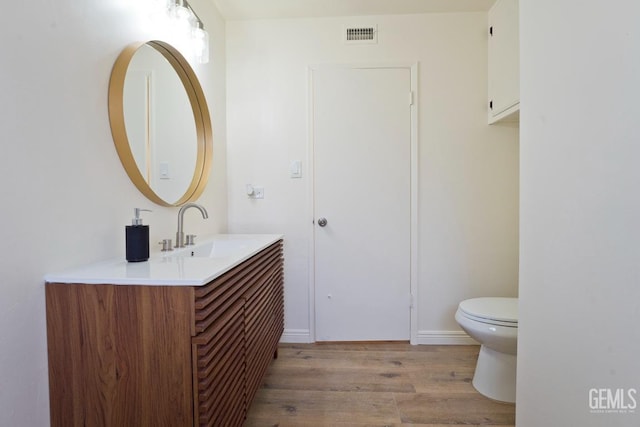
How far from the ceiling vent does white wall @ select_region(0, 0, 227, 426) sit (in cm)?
141

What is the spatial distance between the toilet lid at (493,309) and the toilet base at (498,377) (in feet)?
0.72

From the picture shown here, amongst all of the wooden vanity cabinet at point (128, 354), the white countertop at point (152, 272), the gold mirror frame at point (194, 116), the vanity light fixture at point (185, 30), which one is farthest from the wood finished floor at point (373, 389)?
the vanity light fixture at point (185, 30)

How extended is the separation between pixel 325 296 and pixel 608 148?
5.85 ft

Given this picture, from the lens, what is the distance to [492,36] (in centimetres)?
198

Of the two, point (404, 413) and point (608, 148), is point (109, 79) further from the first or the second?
point (404, 413)

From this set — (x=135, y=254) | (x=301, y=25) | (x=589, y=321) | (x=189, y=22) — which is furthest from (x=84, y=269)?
(x=301, y=25)

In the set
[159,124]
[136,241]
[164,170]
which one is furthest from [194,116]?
[136,241]

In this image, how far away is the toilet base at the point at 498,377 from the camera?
1545 millimetres

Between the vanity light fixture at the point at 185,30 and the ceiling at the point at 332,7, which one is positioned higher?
the ceiling at the point at 332,7

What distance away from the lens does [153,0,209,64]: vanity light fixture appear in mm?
1396

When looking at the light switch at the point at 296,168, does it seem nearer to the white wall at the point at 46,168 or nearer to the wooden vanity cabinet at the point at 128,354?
the white wall at the point at 46,168

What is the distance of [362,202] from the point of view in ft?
6.99

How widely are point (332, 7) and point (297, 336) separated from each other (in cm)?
229

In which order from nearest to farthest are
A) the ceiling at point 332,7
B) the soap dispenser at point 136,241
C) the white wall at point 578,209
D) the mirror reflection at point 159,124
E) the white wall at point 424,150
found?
the white wall at point 578,209 < the soap dispenser at point 136,241 < the mirror reflection at point 159,124 < the ceiling at point 332,7 < the white wall at point 424,150
